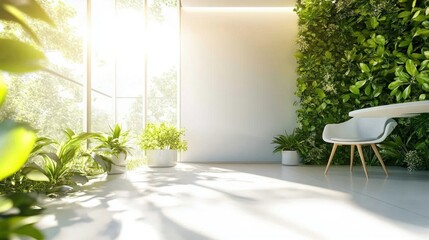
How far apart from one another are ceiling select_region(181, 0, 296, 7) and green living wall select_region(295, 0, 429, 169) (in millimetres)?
246

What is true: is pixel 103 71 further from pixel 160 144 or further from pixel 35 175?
pixel 35 175

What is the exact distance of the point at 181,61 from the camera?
4949 millimetres

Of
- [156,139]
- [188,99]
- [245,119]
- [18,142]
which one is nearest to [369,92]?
[245,119]

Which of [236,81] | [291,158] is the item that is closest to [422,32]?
[291,158]

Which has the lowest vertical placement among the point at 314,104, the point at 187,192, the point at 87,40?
the point at 187,192

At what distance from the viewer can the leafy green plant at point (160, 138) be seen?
4133 millimetres

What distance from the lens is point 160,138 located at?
13.6 feet

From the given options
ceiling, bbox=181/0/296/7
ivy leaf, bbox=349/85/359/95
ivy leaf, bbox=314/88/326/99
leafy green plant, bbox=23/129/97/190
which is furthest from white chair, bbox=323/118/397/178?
leafy green plant, bbox=23/129/97/190

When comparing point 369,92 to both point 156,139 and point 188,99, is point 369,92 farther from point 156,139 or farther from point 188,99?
point 156,139

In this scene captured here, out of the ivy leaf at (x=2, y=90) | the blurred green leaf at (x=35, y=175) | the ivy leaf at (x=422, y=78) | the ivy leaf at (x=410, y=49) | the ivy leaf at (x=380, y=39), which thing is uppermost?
the ivy leaf at (x=380, y=39)

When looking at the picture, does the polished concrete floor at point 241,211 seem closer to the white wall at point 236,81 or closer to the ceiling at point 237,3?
the white wall at point 236,81

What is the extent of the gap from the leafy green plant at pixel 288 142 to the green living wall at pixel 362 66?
12 cm

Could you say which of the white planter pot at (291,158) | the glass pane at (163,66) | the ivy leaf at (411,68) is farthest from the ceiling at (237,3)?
the white planter pot at (291,158)

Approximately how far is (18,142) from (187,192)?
2.13 meters
